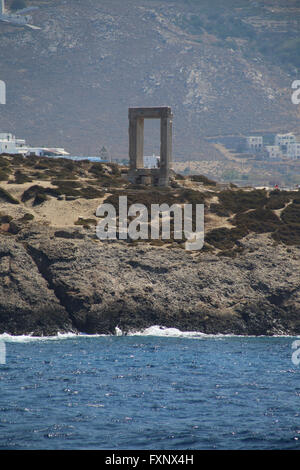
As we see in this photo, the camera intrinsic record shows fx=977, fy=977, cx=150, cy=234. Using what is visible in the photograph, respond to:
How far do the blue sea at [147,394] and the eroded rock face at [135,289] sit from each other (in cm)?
397

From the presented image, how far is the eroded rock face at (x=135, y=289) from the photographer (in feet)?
212

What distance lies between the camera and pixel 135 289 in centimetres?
6688

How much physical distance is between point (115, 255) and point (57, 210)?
31.3 ft

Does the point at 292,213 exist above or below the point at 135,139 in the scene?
below

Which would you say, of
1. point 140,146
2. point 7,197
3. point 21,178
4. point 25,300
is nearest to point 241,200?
point 140,146

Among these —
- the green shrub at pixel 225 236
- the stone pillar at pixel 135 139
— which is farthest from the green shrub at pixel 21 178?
the green shrub at pixel 225 236

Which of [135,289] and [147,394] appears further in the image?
[135,289]

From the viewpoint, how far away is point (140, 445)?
115 feet

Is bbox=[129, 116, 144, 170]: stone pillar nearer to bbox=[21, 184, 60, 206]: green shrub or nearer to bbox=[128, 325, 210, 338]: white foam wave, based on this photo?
bbox=[21, 184, 60, 206]: green shrub

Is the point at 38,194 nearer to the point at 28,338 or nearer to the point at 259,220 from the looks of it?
the point at 259,220

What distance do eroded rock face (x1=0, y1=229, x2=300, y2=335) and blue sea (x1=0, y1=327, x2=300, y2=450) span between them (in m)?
3.97

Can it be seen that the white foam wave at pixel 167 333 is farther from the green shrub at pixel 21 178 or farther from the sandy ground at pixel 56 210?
the green shrub at pixel 21 178

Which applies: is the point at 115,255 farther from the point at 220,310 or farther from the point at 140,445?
the point at 140,445

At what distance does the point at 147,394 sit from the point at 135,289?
2348cm
